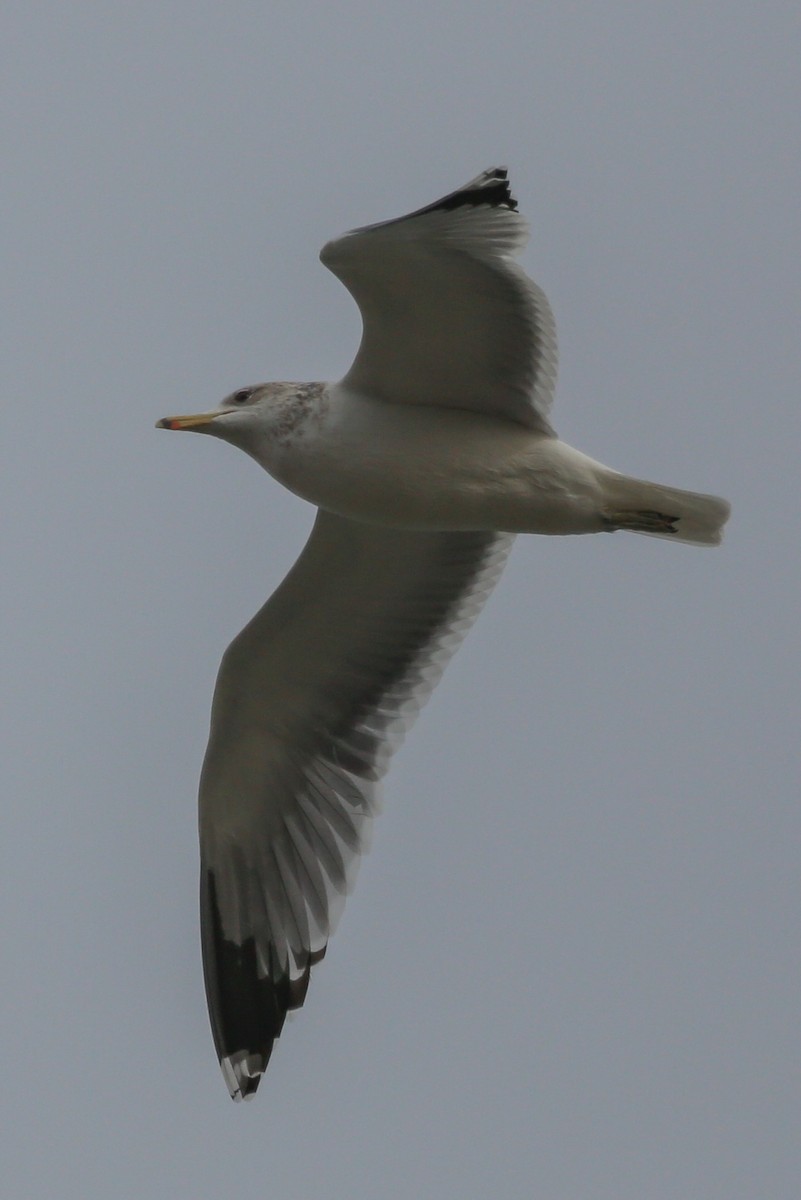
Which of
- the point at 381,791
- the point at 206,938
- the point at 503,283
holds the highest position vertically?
the point at 503,283

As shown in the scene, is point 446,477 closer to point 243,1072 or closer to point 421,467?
point 421,467

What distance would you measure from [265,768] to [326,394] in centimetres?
192

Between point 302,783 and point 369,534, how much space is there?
1200 mm

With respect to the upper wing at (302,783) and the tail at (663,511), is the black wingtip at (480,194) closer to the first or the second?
the tail at (663,511)

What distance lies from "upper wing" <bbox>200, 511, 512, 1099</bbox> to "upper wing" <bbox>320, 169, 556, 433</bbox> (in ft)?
3.37

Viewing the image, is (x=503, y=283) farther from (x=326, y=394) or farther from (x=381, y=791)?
(x=381, y=791)

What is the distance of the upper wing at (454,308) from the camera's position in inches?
276

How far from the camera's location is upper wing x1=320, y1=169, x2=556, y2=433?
700 cm

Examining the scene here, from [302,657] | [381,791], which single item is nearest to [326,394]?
[302,657]

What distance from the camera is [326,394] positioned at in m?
7.60

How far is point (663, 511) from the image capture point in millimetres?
7836

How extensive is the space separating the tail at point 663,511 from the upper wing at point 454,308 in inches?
15.0

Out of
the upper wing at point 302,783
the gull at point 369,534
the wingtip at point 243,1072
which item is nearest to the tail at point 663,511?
the gull at point 369,534

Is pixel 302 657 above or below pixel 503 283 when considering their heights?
below
